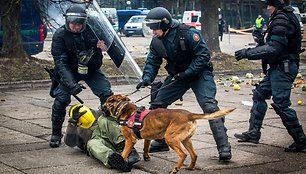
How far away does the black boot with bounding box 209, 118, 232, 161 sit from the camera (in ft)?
15.9

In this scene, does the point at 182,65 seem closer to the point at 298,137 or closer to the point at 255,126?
the point at 255,126

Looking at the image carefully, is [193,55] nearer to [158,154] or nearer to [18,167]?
[158,154]

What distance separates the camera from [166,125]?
14.8 feet

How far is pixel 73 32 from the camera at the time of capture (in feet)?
18.6

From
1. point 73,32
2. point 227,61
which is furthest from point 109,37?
point 227,61

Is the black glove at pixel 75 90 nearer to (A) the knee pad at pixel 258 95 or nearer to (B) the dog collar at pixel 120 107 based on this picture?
(B) the dog collar at pixel 120 107

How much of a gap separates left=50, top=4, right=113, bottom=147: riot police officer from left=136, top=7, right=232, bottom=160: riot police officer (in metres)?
0.78

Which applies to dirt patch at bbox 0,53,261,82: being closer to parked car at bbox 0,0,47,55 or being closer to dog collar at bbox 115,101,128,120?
parked car at bbox 0,0,47,55

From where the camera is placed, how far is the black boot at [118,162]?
458cm

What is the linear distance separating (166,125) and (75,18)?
1.89m

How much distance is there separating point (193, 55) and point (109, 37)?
141 centimetres

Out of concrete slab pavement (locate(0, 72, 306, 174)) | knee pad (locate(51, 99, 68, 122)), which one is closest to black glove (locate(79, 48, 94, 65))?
knee pad (locate(51, 99, 68, 122))

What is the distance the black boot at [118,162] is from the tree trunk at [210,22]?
11446mm

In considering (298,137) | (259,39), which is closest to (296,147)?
(298,137)
